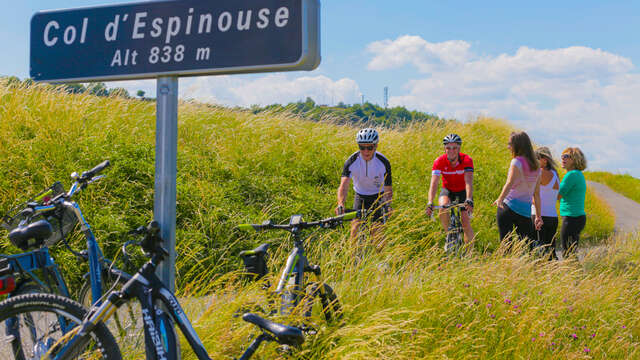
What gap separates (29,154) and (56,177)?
2.18 ft

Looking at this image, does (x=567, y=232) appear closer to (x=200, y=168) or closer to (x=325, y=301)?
(x=325, y=301)

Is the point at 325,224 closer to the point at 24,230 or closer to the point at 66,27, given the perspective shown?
the point at 24,230

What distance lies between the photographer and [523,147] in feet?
21.9

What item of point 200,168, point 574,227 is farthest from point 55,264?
point 574,227

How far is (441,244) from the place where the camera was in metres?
9.44

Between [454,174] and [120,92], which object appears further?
[120,92]

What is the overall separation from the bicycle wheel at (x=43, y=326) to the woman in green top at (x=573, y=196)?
6444 mm

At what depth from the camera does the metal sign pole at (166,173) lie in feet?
10.1

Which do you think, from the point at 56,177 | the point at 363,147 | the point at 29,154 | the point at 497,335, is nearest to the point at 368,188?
the point at 363,147

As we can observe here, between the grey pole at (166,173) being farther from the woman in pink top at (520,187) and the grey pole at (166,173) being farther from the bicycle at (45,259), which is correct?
the woman in pink top at (520,187)

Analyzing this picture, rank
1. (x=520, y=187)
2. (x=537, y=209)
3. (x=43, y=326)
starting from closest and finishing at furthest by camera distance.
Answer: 1. (x=43, y=326)
2. (x=520, y=187)
3. (x=537, y=209)

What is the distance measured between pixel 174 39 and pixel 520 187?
4.90 metres

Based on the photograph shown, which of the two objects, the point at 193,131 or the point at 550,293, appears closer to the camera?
the point at 550,293

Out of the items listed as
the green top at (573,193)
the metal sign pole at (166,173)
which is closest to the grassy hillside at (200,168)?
the green top at (573,193)
